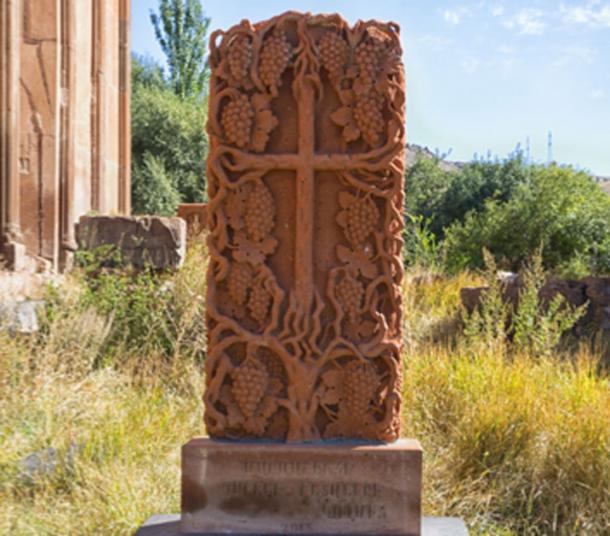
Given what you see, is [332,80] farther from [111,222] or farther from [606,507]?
[111,222]

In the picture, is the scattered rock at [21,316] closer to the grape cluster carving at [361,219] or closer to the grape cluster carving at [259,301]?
the grape cluster carving at [259,301]

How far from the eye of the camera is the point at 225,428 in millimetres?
2879

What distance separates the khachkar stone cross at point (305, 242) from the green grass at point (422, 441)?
0.87 metres

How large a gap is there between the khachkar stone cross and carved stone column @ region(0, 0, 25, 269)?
4.89 m

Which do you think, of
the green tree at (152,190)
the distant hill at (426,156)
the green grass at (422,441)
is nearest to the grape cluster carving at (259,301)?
the green grass at (422,441)

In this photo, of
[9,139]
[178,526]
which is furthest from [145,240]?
[178,526]

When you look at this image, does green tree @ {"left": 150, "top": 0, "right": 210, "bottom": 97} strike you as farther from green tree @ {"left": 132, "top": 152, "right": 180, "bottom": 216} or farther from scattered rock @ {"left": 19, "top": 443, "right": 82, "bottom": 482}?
scattered rock @ {"left": 19, "top": 443, "right": 82, "bottom": 482}

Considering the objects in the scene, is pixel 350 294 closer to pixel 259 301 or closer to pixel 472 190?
pixel 259 301

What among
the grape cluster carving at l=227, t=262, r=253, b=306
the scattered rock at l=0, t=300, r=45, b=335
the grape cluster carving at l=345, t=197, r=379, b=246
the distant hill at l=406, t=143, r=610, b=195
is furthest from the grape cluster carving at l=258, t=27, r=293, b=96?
the distant hill at l=406, t=143, r=610, b=195

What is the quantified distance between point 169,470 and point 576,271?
1129cm

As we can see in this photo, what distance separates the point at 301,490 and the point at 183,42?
23977 mm

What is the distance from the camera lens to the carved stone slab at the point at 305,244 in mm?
2861

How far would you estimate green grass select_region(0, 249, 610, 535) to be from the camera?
3.36 m

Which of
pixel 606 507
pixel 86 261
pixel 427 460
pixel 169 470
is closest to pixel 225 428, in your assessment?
pixel 169 470
